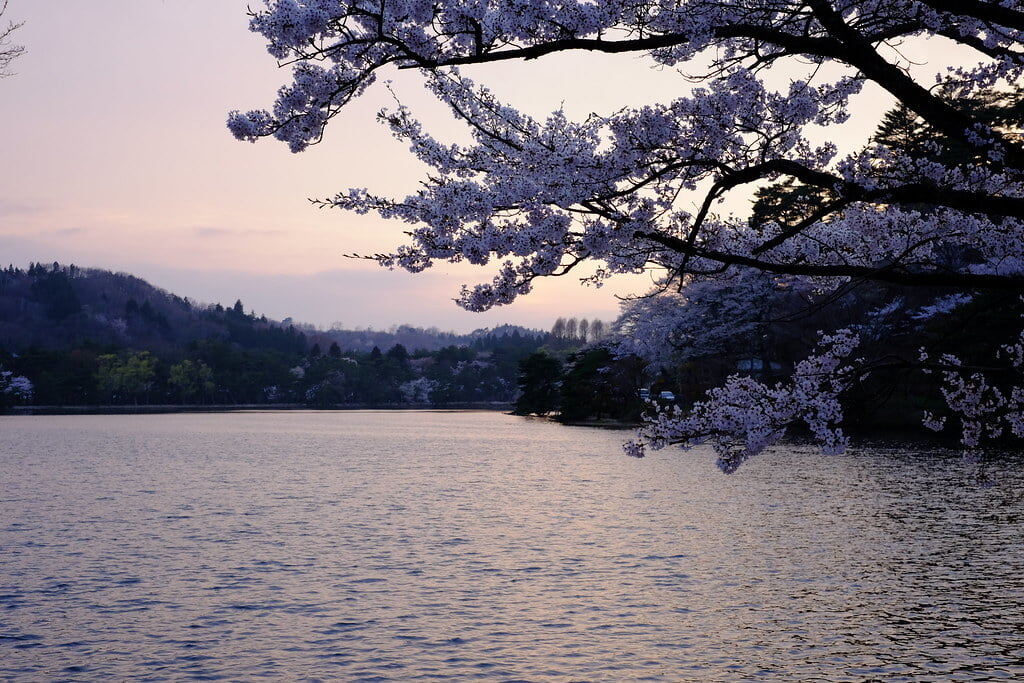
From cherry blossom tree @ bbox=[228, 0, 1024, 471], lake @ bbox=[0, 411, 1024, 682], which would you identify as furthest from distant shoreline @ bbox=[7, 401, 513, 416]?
cherry blossom tree @ bbox=[228, 0, 1024, 471]

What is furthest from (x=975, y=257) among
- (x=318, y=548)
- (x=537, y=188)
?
(x=537, y=188)

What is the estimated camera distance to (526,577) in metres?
19.6

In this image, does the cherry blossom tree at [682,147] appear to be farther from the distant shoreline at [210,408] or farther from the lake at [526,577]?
the distant shoreline at [210,408]

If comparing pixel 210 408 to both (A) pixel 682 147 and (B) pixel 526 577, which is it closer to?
(B) pixel 526 577

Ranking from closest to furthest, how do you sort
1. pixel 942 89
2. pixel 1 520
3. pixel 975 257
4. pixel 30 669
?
pixel 942 89, pixel 30 669, pixel 1 520, pixel 975 257

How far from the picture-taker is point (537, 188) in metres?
8.10

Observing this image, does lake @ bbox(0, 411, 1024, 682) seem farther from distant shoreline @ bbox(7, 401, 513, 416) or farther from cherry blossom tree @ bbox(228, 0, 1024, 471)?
distant shoreline @ bbox(7, 401, 513, 416)

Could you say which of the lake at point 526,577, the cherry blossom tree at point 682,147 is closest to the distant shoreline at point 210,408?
the lake at point 526,577

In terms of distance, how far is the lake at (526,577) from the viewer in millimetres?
13773

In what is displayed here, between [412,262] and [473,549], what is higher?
[412,262]

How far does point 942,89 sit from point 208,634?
13.0 meters

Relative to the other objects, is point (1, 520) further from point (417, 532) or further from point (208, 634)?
point (208, 634)

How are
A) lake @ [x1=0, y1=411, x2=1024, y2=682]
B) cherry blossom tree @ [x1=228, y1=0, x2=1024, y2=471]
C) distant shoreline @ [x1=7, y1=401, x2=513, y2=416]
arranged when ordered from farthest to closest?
distant shoreline @ [x1=7, y1=401, x2=513, y2=416]
lake @ [x1=0, y1=411, x2=1024, y2=682]
cherry blossom tree @ [x1=228, y1=0, x2=1024, y2=471]

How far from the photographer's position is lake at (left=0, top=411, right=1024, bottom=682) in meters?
13.8
